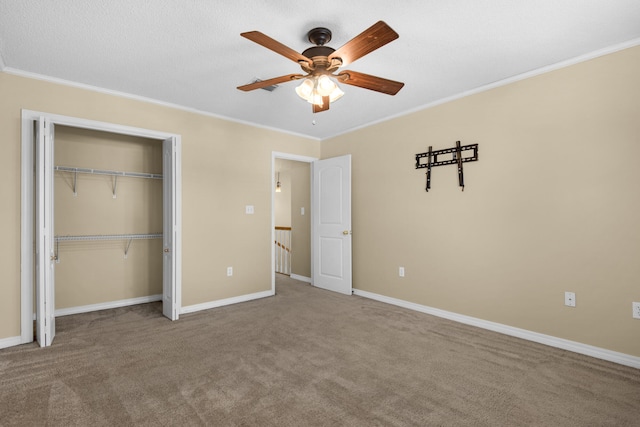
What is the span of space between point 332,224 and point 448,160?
196 cm

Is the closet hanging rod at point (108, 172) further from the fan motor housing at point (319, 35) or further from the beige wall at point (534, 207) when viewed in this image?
the beige wall at point (534, 207)

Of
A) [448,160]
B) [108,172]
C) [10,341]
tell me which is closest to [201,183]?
[108,172]

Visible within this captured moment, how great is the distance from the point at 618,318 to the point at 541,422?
4.49 feet

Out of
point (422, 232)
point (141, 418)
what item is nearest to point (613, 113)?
point (422, 232)

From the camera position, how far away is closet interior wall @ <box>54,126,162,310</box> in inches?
151

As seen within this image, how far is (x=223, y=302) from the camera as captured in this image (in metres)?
4.16

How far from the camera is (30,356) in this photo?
2662 millimetres

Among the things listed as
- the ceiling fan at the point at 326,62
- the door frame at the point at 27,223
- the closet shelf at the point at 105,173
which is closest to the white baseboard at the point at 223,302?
the door frame at the point at 27,223

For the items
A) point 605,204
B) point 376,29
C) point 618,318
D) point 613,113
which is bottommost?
point 618,318

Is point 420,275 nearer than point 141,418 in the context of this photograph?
No

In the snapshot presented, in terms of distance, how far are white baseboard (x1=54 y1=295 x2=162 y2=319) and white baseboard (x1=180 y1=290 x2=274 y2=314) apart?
90cm

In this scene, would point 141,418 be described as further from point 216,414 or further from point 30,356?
→ point 30,356

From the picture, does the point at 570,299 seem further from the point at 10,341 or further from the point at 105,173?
the point at 105,173

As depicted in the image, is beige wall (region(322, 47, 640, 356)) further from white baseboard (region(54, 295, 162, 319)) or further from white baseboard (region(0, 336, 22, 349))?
white baseboard (region(0, 336, 22, 349))
